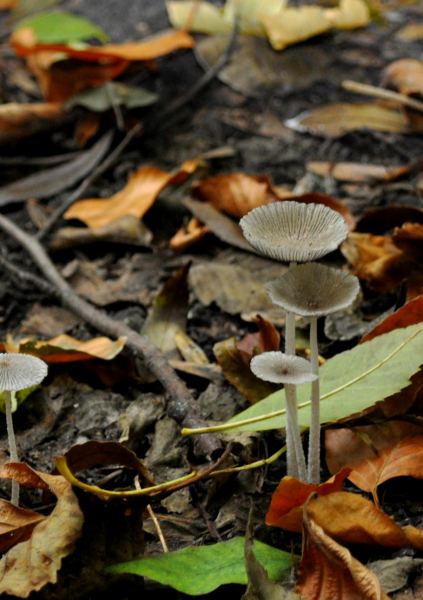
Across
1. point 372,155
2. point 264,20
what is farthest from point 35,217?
point 264,20

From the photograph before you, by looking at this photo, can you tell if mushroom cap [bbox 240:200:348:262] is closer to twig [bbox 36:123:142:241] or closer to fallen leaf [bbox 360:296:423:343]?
fallen leaf [bbox 360:296:423:343]

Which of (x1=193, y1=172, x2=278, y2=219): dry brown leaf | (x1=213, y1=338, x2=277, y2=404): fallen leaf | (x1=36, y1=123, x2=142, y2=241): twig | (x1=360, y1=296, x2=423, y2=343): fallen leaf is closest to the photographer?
(x1=360, y1=296, x2=423, y2=343): fallen leaf

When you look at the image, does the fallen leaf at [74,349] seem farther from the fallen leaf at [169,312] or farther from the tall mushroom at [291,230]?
the tall mushroom at [291,230]

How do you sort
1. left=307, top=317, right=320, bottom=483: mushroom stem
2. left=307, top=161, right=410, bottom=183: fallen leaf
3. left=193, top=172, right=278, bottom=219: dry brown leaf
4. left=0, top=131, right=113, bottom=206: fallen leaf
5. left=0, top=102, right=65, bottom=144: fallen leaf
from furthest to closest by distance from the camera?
1. left=0, top=102, right=65, bottom=144: fallen leaf
2. left=0, top=131, right=113, bottom=206: fallen leaf
3. left=307, top=161, right=410, bottom=183: fallen leaf
4. left=193, top=172, right=278, bottom=219: dry brown leaf
5. left=307, top=317, right=320, bottom=483: mushroom stem

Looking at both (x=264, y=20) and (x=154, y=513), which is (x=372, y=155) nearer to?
(x=264, y=20)

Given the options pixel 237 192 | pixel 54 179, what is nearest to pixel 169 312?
pixel 237 192

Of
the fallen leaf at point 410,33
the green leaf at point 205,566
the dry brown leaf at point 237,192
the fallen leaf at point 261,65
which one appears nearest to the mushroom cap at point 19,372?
the green leaf at point 205,566

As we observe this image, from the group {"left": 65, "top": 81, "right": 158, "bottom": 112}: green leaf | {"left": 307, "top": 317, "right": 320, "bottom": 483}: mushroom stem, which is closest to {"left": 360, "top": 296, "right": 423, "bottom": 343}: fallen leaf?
{"left": 307, "top": 317, "right": 320, "bottom": 483}: mushroom stem
